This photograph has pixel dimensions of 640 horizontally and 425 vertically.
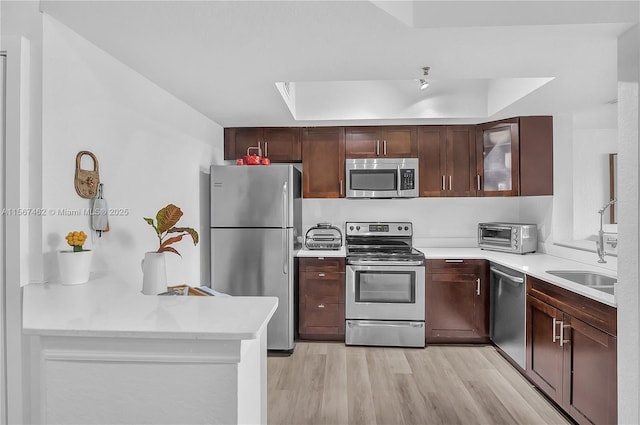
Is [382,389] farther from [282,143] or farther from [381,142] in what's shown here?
[282,143]

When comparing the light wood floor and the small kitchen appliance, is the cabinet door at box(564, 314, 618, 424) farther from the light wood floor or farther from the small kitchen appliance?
the small kitchen appliance

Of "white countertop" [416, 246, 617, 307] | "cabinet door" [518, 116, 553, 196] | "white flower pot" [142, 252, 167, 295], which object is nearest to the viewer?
"white flower pot" [142, 252, 167, 295]

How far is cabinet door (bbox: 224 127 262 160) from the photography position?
4020mm

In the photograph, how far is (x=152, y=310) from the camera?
49.9 inches

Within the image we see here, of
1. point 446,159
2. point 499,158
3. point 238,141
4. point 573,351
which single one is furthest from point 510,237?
point 238,141

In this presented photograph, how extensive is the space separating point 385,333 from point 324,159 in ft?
6.00

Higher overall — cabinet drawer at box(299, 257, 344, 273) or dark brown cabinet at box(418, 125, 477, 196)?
dark brown cabinet at box(418, 125, 477, 196)

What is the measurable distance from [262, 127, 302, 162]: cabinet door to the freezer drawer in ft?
5.83

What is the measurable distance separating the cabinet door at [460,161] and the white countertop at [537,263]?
2.04ft

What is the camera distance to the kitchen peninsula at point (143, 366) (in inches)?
43.8

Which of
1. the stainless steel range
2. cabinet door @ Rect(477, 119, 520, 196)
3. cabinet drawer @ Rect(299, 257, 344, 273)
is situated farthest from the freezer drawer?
cabinet door @ Rect(477, 119, 520, 196)

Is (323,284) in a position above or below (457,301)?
above

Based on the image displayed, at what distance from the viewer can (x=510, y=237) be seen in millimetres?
3732

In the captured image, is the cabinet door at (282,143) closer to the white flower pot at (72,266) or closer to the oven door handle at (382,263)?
the oven door handle at (382,263)
